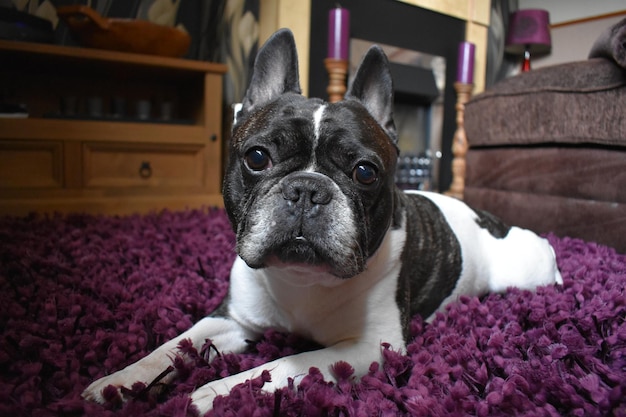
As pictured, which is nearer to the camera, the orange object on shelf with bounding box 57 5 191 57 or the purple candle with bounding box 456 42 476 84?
the orange object on shelf with bounding box 57 5 191 57

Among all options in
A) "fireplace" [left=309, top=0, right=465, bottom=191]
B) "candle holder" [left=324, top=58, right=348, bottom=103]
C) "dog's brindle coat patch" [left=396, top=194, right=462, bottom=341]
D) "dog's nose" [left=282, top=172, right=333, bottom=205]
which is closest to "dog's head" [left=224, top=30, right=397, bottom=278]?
"dog's nose" [left=282, top=172, right=333, bottom=205]

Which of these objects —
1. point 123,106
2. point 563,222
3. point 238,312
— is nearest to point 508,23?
point 563,222

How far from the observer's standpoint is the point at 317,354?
106 cm

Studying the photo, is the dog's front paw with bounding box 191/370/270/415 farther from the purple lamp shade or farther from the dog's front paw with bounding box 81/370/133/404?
the purple lamp shade

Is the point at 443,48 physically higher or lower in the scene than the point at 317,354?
higher

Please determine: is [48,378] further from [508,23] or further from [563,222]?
[508,23]

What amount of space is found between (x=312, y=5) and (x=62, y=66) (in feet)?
5.52

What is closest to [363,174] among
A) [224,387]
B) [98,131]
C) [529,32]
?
[224,387]

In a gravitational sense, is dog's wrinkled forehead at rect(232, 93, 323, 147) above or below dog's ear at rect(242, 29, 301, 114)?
below

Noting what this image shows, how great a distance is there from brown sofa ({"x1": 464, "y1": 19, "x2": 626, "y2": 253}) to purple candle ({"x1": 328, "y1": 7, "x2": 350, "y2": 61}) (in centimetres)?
96

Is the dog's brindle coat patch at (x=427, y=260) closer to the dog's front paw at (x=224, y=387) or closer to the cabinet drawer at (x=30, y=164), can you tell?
the dog's front paw at (x=224, y=387)

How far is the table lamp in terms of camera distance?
4.33 metres

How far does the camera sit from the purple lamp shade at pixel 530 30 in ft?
14.2

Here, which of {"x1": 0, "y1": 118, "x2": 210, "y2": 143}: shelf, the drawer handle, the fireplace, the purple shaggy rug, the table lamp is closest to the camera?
the purple shaggy rug
